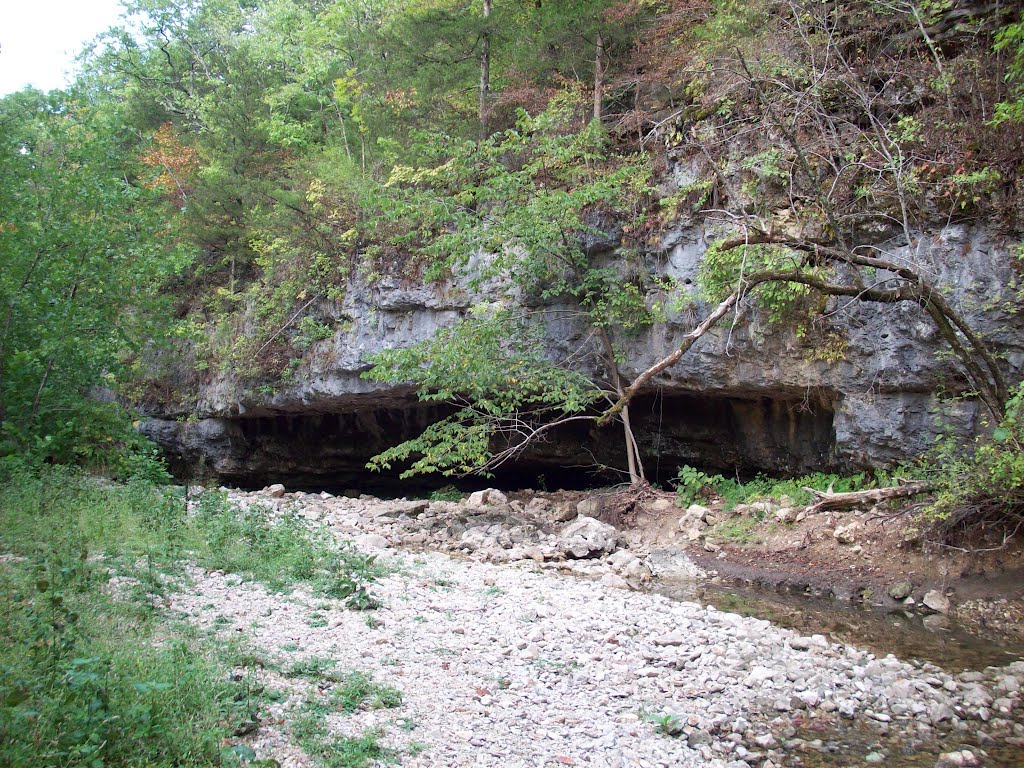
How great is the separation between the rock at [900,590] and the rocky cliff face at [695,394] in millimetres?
2108

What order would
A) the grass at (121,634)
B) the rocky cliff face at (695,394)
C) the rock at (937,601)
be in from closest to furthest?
the grass at (121,634), the rock at (937,601), the rocky cliff face at (695,394)

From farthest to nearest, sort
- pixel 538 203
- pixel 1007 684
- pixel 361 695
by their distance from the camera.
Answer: pixel 538 203 < pixel 1007 684 < pixel 361 695

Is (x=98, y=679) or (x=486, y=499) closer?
(x=98, y=679)

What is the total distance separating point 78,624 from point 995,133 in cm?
1049

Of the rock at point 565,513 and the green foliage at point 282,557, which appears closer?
the green foliage at point 282,557

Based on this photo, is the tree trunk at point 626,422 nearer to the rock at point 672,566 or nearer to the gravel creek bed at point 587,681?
the rock at point 672,566

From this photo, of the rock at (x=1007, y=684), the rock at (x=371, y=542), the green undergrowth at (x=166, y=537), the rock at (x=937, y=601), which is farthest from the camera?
the rock at (x=371, y=542)

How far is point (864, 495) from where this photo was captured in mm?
8445

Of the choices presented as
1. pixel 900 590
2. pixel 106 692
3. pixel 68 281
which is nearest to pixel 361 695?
pixel 106 692

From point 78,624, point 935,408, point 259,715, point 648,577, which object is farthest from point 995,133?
point 78,624

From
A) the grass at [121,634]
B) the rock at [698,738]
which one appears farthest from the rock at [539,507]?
the rock at [698,738]

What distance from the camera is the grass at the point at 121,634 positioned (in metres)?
2.82

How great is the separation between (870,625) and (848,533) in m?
1.91

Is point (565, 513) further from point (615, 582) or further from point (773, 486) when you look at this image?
point (615, 582)
